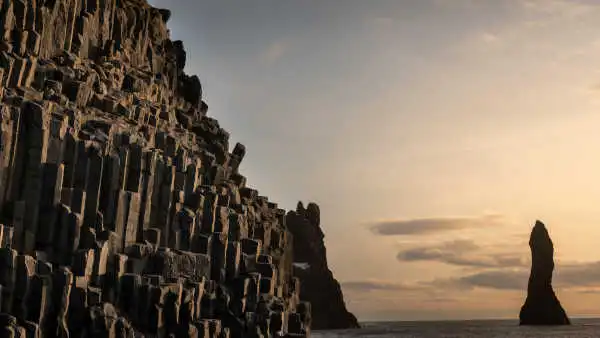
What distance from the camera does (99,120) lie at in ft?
170

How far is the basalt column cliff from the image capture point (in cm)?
4297

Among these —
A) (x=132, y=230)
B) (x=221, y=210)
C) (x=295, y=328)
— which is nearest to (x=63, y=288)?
(x=132, y=230)

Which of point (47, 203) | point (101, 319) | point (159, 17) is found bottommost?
point (101, 319)

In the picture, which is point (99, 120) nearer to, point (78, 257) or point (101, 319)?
point (78, 257)

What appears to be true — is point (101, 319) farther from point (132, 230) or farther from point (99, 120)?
point (99, 120)

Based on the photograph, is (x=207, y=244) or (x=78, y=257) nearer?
(x=78, y=257)

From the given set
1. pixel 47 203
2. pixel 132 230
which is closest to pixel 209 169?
pixel 132 230

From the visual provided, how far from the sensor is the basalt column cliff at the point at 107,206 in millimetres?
42969

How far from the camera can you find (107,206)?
48.5 metres

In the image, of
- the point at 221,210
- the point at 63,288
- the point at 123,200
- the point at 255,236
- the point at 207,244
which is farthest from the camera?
the point at 255,236

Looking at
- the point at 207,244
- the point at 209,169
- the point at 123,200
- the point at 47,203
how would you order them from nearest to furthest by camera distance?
1. the point at 47,203
2. the point at 123,200
3. the point at 207,244
4. the point at 209,169

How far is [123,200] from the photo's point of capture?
49.4 m

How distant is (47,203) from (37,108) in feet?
18.1

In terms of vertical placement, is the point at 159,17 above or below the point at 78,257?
above
